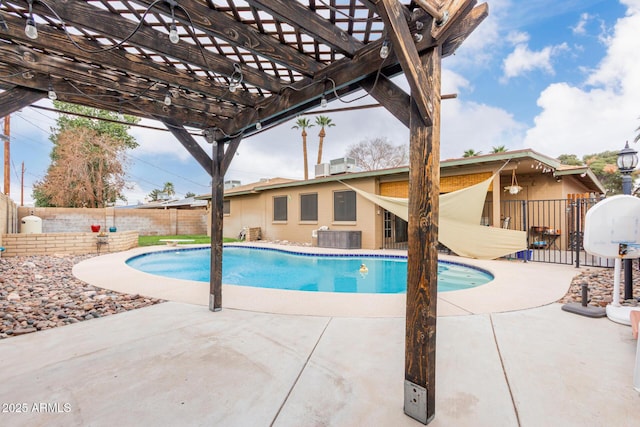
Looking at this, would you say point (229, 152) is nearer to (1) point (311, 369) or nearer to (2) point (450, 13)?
(1) point (311, 369)

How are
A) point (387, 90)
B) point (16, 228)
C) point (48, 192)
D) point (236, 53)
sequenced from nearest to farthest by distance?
1. point (387, 90)
2. point (236, 53)
3. point (16, 228)
4. point (48, 192)

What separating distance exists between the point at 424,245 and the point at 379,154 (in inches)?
849

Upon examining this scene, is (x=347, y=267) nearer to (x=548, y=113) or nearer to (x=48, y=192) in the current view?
(x=548, y=113)

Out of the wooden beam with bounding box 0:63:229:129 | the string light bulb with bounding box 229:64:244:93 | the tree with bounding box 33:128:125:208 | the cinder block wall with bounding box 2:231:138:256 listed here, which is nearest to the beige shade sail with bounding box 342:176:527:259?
the wooden beam with bounding box 0:63:229:129

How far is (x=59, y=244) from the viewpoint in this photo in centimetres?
846

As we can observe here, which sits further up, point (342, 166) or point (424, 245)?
point (342, 166)

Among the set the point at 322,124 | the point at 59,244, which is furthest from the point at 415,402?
the point at 322,124

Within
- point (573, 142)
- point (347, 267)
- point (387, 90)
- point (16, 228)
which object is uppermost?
point (573, 142)

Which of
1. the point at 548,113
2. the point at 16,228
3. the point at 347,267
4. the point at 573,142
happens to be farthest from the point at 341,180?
the point at 573,142

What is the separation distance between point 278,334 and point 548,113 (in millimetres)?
20529

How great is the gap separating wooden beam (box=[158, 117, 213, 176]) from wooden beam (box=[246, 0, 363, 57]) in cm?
204

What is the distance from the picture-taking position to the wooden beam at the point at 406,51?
4.42ft

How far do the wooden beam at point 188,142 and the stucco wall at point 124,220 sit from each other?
11887 mm

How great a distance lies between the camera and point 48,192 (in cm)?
1623
